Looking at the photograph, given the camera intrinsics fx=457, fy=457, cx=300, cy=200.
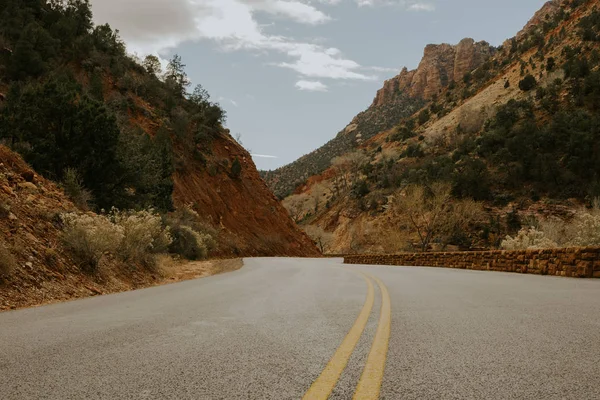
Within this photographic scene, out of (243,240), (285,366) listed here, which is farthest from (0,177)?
(243,240)

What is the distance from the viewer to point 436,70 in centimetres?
13688

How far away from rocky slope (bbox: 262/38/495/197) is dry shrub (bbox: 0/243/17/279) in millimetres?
91381

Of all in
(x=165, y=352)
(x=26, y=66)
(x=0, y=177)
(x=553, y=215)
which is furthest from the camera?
(x=553, y=215)

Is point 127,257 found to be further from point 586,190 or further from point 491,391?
point 586,190

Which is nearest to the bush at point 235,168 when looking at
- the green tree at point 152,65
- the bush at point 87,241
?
the green tree at point 152,65

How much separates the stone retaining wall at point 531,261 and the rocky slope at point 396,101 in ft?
254

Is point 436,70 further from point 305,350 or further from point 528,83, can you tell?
point 305,350

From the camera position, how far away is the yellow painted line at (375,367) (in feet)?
9.64

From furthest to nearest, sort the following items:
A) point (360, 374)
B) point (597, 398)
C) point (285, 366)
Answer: point (285, 366) → point (360, 374) → point (597, 398)

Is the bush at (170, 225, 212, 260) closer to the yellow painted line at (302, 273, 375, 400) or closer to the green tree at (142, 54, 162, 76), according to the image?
the yellow painted line at (302, 273, 375, 400)

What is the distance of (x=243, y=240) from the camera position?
44656 mm

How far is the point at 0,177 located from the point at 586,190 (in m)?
42.9

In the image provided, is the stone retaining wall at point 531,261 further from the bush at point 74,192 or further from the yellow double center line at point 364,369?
the bush at point 74,192

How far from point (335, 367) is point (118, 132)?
19488 millimetres
